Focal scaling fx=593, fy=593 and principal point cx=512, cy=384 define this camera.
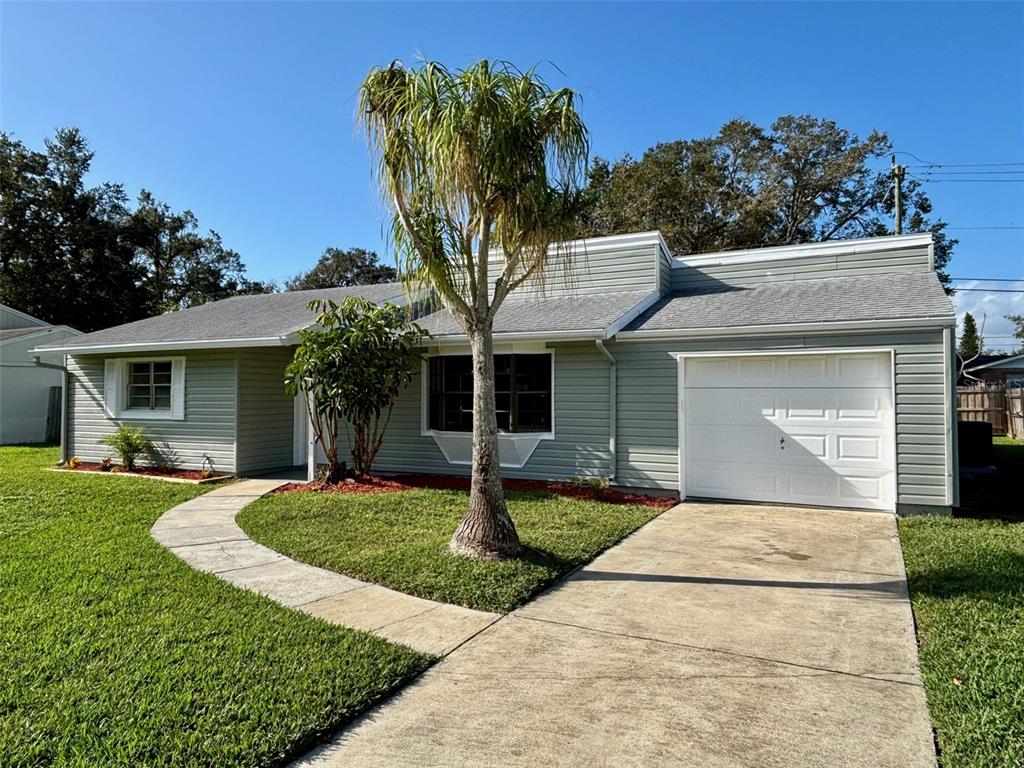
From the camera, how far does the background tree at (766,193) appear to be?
25656 millimetres

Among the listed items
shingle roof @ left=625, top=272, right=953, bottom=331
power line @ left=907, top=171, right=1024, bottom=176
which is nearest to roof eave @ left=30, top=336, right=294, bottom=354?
shingle roof @ left=625, top=272, right=953, bottom=331

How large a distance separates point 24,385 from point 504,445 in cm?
1602

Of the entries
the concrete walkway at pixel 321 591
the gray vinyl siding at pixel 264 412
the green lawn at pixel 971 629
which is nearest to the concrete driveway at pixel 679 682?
the green lawn at pixel 971 629

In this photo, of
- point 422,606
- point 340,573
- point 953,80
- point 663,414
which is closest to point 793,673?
point 422,606

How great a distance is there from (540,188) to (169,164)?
1581 cm

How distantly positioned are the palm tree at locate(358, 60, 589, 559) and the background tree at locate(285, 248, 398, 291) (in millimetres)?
32794

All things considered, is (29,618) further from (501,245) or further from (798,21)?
(798,21)

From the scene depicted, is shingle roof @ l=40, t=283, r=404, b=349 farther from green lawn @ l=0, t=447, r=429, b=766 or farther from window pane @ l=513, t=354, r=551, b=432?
green lawn @ l=0, t=447, r=429, b=766

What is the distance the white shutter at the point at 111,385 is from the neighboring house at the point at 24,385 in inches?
228

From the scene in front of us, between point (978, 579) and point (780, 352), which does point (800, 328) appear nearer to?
point (780, 352)

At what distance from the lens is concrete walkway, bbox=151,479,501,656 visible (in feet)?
12.8

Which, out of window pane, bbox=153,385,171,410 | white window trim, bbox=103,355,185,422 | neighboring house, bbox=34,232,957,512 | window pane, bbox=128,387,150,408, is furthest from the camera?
window pane, bbox=128,387,150,408

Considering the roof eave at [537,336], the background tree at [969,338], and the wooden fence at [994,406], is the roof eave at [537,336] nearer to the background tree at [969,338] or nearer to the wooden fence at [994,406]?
the wooden fence at [994,406]

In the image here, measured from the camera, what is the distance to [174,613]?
4035 millimetres
